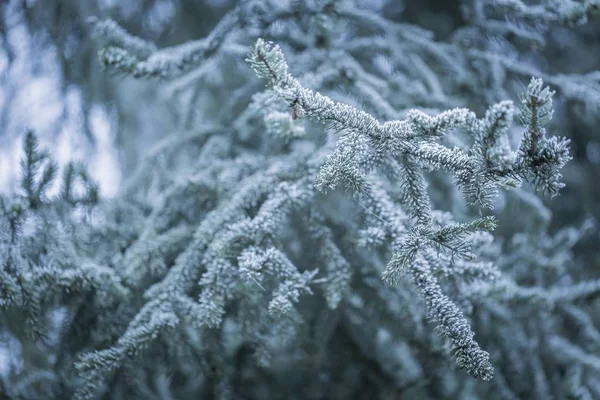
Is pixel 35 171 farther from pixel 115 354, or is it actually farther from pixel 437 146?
A: pixel 437 146

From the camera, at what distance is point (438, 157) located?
764mm

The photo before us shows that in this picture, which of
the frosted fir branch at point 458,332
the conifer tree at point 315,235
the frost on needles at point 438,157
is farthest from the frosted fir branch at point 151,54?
the frosted fir branch at point 458,332

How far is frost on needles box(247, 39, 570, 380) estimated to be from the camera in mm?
684

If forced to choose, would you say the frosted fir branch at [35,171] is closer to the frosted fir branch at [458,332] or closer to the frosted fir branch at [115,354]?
the frosted fir branch at [115,354]

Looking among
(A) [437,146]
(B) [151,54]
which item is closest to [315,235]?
(A) [437,146]

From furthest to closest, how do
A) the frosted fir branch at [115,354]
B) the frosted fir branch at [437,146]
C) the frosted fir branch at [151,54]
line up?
1. the frosted fir branch at [151,54]
2. the frosted fir branch at [115,354]
3. the frosted fir branch at [437,146]

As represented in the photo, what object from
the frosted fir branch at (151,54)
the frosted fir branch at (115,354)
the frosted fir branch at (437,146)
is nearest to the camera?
the frosted fir branch at (437,146)

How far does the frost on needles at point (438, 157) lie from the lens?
2.24 ft

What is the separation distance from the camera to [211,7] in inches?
86.3

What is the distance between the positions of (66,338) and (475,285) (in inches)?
38.0

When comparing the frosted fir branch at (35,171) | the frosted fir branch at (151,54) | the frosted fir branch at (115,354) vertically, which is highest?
the frosted fir branch at (151,54)

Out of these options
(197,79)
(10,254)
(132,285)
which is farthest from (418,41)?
(10,254)

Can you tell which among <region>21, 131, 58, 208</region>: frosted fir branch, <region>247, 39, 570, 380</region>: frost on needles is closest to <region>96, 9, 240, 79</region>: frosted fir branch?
<region>21, 131, 58, 208</region>: frosted fir branch

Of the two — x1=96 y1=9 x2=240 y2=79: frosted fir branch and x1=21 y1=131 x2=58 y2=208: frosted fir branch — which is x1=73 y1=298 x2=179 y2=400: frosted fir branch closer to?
x1=21 y1=131 x2=58 y2=208: frosted fir branch
